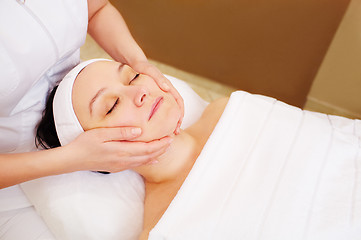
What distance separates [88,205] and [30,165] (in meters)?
0.30

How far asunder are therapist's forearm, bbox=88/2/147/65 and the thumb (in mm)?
462

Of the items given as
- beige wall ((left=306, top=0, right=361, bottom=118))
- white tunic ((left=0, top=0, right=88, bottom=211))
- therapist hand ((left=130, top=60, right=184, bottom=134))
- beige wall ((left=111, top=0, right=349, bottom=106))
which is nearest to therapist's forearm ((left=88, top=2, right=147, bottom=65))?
therapist hand ((left=130, top=60, right=184, bottom=134))

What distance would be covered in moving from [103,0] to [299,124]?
973 mm

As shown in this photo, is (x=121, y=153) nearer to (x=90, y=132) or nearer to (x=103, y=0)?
(x=90, y=132)

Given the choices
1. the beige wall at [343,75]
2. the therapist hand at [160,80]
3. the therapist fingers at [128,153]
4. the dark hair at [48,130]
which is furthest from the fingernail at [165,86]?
the beige wall at [343,75]

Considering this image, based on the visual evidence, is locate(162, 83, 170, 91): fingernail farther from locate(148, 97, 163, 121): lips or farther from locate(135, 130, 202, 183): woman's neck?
locate(135, 130, 202, 183): woman's neck

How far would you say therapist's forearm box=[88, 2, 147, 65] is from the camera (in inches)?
56.9

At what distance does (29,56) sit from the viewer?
104cm

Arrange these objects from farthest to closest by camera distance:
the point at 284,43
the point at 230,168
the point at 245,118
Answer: the point at 284,43 → the point at 245,118 → the point at 230,168

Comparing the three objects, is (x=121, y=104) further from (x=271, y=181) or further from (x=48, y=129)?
(x=271, y=181)

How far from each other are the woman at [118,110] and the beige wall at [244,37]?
3.23 ft

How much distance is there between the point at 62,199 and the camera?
1.25 meters

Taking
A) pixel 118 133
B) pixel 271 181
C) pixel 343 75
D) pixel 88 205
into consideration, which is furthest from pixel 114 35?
pixel 343 75

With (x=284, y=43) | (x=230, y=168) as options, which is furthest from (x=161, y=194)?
(x=284, y=43)
